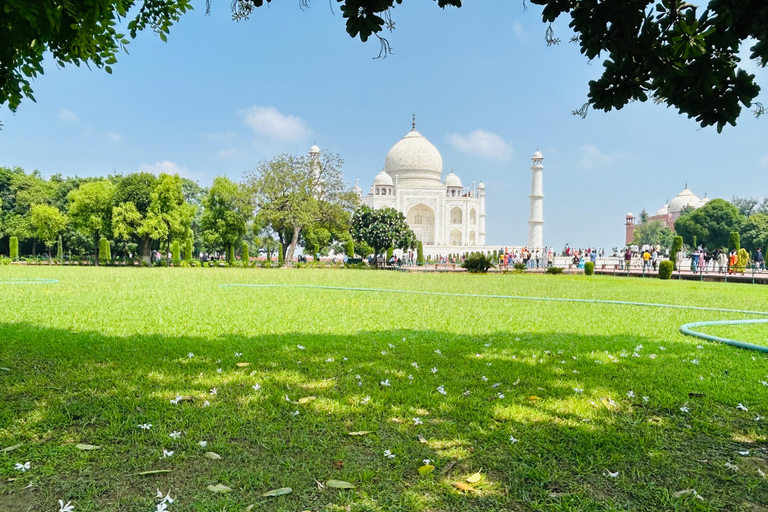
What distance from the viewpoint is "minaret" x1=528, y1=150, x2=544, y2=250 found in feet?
170

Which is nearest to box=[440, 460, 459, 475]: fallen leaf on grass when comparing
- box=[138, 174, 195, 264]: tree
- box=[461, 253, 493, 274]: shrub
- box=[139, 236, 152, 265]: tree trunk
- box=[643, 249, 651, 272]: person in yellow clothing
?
box=[461, 253, 493, 274]: shrub

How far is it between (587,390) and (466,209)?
191 feet

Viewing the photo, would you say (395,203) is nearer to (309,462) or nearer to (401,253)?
(401,253)

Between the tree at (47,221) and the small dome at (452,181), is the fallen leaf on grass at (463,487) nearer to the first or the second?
the tree at (47,221)

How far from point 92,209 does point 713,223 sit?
5297cm

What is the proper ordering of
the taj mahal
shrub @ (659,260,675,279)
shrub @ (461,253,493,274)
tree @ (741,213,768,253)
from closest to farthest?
shrub @ (659,260,675,279)
shrub @ (461,253,493,274)
tree @ (741,213,768,253)
the taj mahal

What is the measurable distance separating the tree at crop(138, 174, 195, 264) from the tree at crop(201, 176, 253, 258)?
1989 mm

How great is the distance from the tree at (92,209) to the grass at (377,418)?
96.5ft

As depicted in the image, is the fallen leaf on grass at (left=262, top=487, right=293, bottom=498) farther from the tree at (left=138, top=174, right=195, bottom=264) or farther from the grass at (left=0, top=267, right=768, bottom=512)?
the tree at (left=138, top=174, right=195, bottom=264)

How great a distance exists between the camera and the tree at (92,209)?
31141 mm

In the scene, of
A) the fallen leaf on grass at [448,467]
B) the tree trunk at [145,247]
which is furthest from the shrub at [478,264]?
the fallen leaf on grass at [448,467]

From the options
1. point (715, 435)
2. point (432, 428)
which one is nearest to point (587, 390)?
point (715, 435)

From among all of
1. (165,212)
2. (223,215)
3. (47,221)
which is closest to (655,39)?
(165,212)

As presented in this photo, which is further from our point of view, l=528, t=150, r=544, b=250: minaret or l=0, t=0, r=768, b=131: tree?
l=528, t=150, r=544, b=250: minaret
